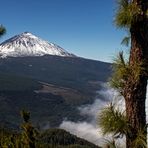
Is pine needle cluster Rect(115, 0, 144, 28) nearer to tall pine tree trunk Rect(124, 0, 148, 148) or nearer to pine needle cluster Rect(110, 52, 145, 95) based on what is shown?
tall pine tree trunk Rect(124, 0, 148, 148)

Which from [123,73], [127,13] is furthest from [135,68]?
[127,13]

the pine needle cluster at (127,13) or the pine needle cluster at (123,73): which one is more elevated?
the pine needle cluster at (127,13)

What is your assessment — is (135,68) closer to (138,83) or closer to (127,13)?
(138,83)

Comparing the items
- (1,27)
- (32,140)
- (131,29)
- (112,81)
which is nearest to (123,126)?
(112,81)

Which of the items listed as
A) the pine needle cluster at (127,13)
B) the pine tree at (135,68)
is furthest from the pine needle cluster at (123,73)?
the pine needle cluster at (127,13)

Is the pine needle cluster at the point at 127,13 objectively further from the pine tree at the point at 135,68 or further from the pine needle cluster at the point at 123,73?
the pine needle cluster at the point at 123,73

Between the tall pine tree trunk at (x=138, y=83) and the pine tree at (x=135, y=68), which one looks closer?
the pine tree at (x=135, y=68)

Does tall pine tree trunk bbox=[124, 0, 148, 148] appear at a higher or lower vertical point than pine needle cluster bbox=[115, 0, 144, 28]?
lower

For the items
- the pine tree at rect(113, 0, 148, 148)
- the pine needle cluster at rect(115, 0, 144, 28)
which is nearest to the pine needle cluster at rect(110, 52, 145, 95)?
the pine tree at rect(113, 0, 148, 148)
